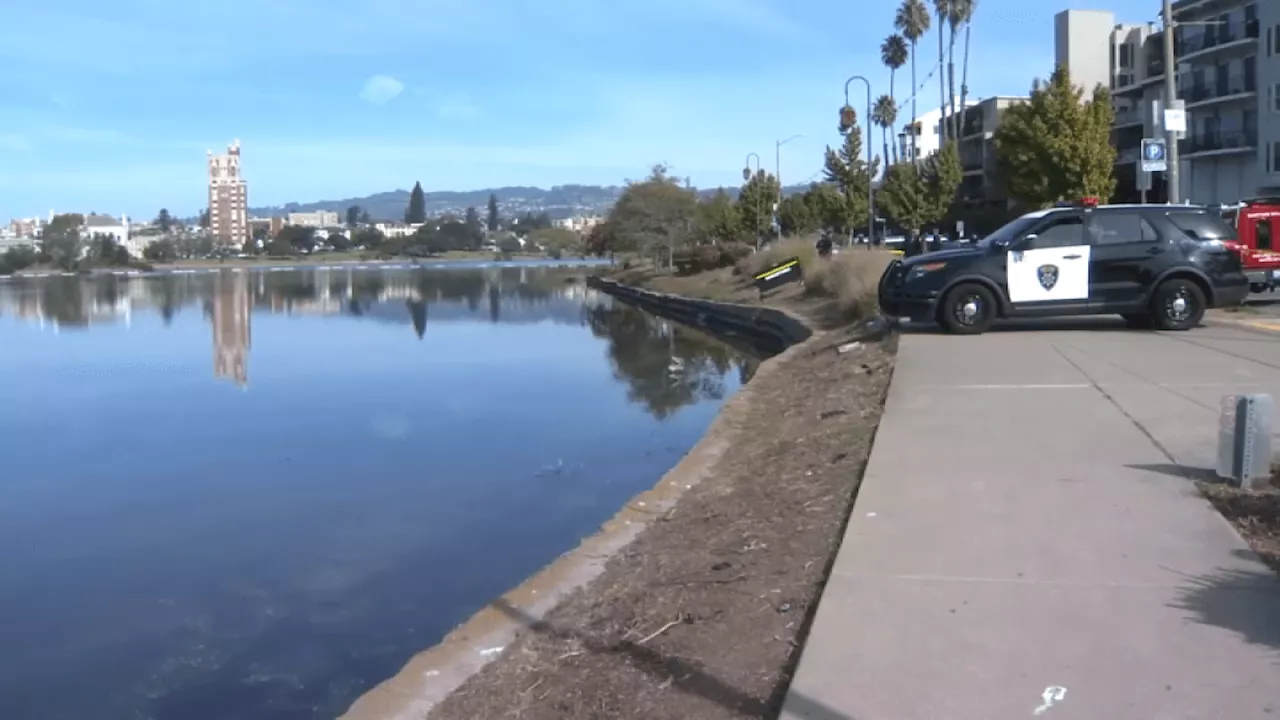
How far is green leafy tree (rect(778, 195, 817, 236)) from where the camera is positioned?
71812mm

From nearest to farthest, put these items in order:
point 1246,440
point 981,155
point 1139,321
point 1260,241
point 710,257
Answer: point 1246,440, point 1139,321, point 1260,241, point 710,257, point 981,155

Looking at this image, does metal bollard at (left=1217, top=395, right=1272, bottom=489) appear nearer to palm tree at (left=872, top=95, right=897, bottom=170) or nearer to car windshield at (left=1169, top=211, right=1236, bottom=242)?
car windshield at (left=1169, top=211, right=1236, bottom=242)

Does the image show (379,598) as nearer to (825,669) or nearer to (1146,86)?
(825,669)

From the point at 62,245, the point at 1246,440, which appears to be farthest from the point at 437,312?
the point at 62,245

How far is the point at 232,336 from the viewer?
40.4 metres

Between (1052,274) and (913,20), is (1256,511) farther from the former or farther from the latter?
(913,20)

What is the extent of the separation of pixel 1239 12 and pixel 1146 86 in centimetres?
870

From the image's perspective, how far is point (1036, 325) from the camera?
18.8m

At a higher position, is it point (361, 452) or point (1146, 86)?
point (1146, 86)

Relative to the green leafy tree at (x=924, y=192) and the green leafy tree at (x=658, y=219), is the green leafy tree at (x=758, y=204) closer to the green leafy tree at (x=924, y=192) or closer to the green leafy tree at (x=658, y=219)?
the green leafy tree at (x=658, y=219)

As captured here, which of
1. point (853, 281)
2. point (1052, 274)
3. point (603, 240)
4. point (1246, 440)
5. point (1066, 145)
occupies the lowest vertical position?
point (1246, 440)

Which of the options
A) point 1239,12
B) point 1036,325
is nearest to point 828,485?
point 1036,325

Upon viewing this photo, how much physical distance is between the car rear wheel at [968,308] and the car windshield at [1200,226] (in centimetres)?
270

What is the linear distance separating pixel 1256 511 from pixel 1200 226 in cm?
1113
